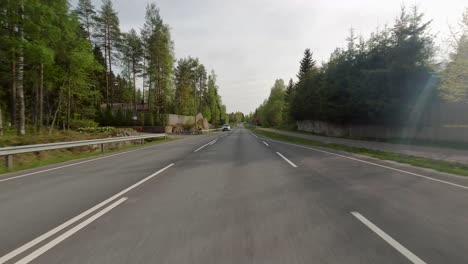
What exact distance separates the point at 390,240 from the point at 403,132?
23.5m

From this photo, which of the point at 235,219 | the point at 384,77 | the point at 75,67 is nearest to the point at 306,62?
the point at 384,77

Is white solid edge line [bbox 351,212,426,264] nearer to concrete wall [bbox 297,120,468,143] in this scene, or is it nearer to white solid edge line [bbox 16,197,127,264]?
white solid edge line [bbox 16,197,127,264]

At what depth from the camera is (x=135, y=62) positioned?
4706 centimetres

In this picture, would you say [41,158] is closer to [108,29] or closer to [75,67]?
[75,67]

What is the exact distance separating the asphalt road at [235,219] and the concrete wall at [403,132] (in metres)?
13.7

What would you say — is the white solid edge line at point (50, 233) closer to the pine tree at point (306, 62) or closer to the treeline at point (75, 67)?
the treeline at point (75, 67)

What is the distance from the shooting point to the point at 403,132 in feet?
74.1

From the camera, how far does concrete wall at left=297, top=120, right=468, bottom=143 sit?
1761cm

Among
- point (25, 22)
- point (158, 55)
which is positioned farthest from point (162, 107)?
point (25, 22)

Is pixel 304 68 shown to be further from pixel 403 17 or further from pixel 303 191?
pixel 303 191

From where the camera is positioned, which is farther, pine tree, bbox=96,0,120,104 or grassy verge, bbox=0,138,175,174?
pine tree, bbox=96,0,120,104

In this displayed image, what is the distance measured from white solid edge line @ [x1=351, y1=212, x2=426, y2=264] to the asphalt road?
16 mm

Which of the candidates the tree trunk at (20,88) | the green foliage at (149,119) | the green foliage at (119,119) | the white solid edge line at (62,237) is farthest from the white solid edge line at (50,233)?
the green foliage at (119,119)

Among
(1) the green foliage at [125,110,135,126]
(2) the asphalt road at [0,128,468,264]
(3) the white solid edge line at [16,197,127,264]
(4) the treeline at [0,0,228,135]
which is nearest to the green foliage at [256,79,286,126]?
(4) the treeline at [0,0,228,135]
